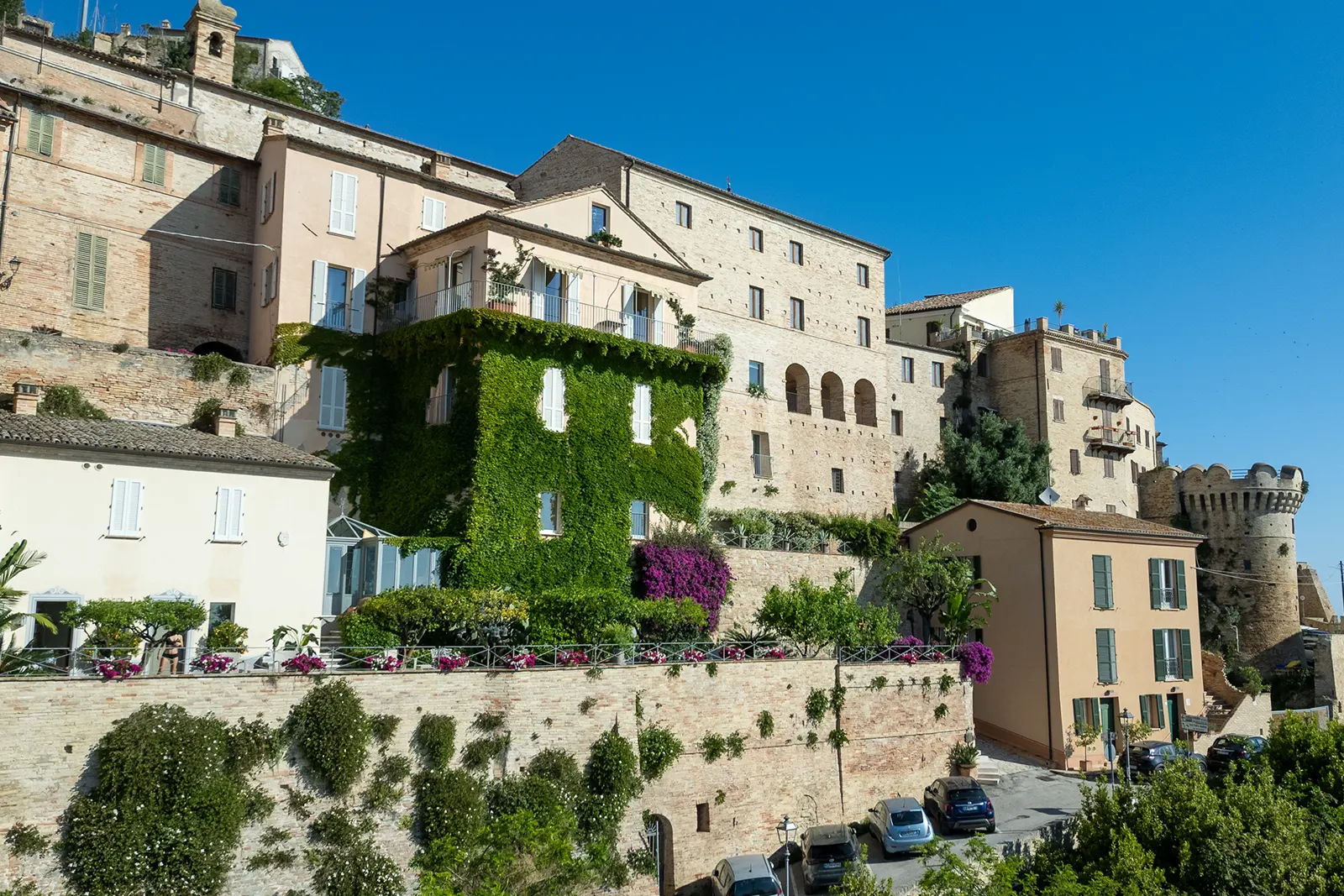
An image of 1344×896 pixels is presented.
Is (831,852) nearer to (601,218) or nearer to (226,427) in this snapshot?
(226,427)

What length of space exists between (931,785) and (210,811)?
728 inches

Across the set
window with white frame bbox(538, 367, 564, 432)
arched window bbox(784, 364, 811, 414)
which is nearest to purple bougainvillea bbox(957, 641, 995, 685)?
window with white frame bbox(538, 367, 564, 432)

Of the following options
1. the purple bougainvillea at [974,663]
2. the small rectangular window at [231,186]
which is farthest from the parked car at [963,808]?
the small rectangular window at [231,186]

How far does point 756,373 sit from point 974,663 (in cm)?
1632

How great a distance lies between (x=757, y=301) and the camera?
4531cm

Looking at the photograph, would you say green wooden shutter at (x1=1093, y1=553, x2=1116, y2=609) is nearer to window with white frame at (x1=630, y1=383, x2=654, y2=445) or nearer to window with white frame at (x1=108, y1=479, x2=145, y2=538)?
window with white frame at (x1=630, y1=383, x2=654, y2=445)

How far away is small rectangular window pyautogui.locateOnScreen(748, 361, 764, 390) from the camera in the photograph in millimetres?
44625

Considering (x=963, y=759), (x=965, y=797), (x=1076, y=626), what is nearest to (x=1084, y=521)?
(x=1076, y=626)

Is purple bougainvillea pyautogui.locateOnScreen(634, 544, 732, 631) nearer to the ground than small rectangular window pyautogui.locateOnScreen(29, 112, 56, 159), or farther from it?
nearer to the ground

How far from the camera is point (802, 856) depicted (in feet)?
87.6

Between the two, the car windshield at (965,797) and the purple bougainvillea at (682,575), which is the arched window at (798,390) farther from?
the car windshield at (965,797)

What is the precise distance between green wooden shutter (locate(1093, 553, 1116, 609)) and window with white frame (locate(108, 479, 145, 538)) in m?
29.7

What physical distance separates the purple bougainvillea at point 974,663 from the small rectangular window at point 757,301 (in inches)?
687

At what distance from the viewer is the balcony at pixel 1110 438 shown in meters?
58.0
